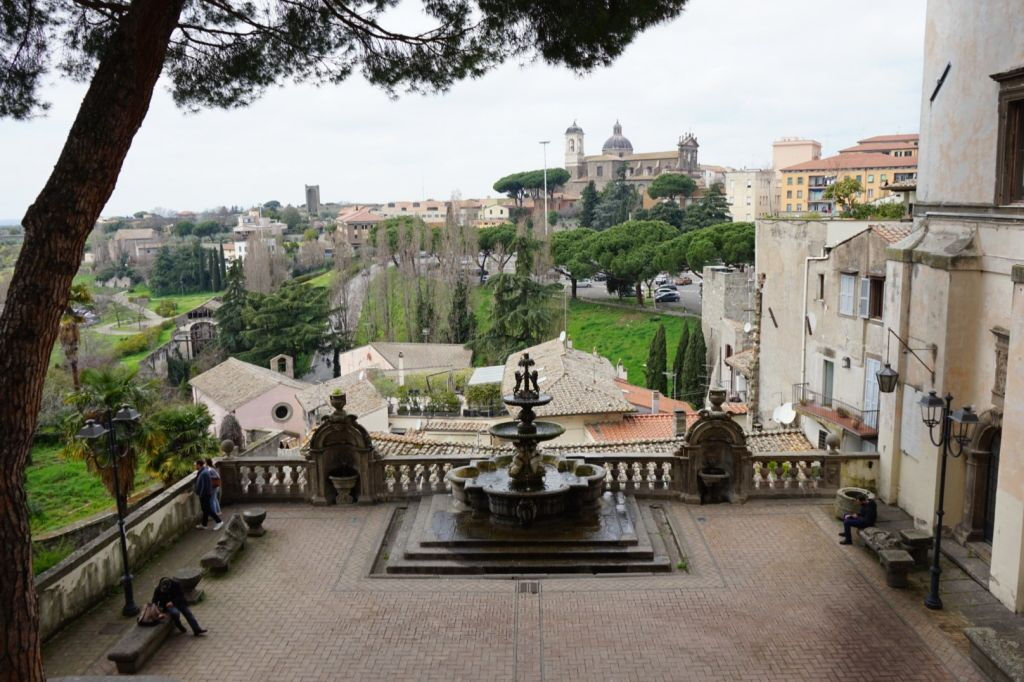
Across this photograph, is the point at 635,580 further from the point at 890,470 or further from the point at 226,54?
the point at 226,54

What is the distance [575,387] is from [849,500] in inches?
674

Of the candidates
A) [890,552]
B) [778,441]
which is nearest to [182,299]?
[778,441]

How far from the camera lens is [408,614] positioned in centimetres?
1069

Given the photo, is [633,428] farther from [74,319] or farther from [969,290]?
[74,319]

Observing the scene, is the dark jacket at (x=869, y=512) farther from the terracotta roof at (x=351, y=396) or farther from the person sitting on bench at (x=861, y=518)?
the terracotta roof at (x=351, y=396)

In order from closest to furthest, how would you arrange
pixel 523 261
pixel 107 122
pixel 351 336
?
pixel 107 122 < pixel 523 261 < pixel 351 336

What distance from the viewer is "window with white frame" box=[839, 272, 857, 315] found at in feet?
80.8

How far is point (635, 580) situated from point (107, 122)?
8861 millimetres

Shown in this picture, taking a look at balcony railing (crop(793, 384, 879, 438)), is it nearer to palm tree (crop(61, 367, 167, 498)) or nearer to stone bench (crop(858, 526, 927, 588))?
stone bench (crop(858, 526, 927, 588))

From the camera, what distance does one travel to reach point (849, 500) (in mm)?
13516

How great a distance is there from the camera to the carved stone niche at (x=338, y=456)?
14867 mm

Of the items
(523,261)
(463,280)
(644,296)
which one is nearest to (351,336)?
(463,280)

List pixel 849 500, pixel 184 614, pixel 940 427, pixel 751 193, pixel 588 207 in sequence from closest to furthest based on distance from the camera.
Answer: pixel 184 614, pixel 940 427, pixel 849 500, pixel 751 193, pixel 588 207

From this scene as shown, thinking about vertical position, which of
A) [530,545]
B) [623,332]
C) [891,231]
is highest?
[891,231]
